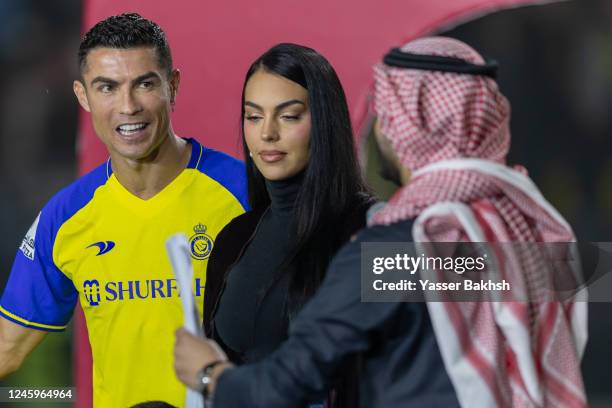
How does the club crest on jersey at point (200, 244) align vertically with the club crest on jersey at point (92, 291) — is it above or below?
above

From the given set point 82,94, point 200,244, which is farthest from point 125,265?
point 82,94

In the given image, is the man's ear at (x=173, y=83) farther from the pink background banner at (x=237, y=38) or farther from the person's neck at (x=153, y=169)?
the pink background banner at (x=237, y=38)

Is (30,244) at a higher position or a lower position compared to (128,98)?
lower

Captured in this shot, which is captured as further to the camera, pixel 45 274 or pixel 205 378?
pixel 45 274

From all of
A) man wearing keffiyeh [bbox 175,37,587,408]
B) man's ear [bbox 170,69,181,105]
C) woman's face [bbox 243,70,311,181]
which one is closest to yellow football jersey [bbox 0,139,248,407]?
man's ear [bbox 170,69,181,105]

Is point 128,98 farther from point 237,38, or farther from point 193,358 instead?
point 193,358

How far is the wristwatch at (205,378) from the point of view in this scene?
1666mm

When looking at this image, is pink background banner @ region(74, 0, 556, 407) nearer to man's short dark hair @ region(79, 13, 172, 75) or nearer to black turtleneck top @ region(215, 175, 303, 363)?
man's short dark hair @ region(79, 13, 172, 75)

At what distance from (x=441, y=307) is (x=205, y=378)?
38 cm

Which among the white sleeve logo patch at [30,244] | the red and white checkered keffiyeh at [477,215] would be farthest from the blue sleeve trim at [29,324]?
the red and white checkered keffiyeh at [477,215]

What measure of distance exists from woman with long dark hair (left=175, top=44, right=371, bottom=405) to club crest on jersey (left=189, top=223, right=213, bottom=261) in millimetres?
366

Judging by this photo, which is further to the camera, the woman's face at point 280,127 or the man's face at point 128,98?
the man's face at point 128,98

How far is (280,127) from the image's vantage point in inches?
80.3

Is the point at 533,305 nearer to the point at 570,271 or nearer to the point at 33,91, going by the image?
the point at 570,271
